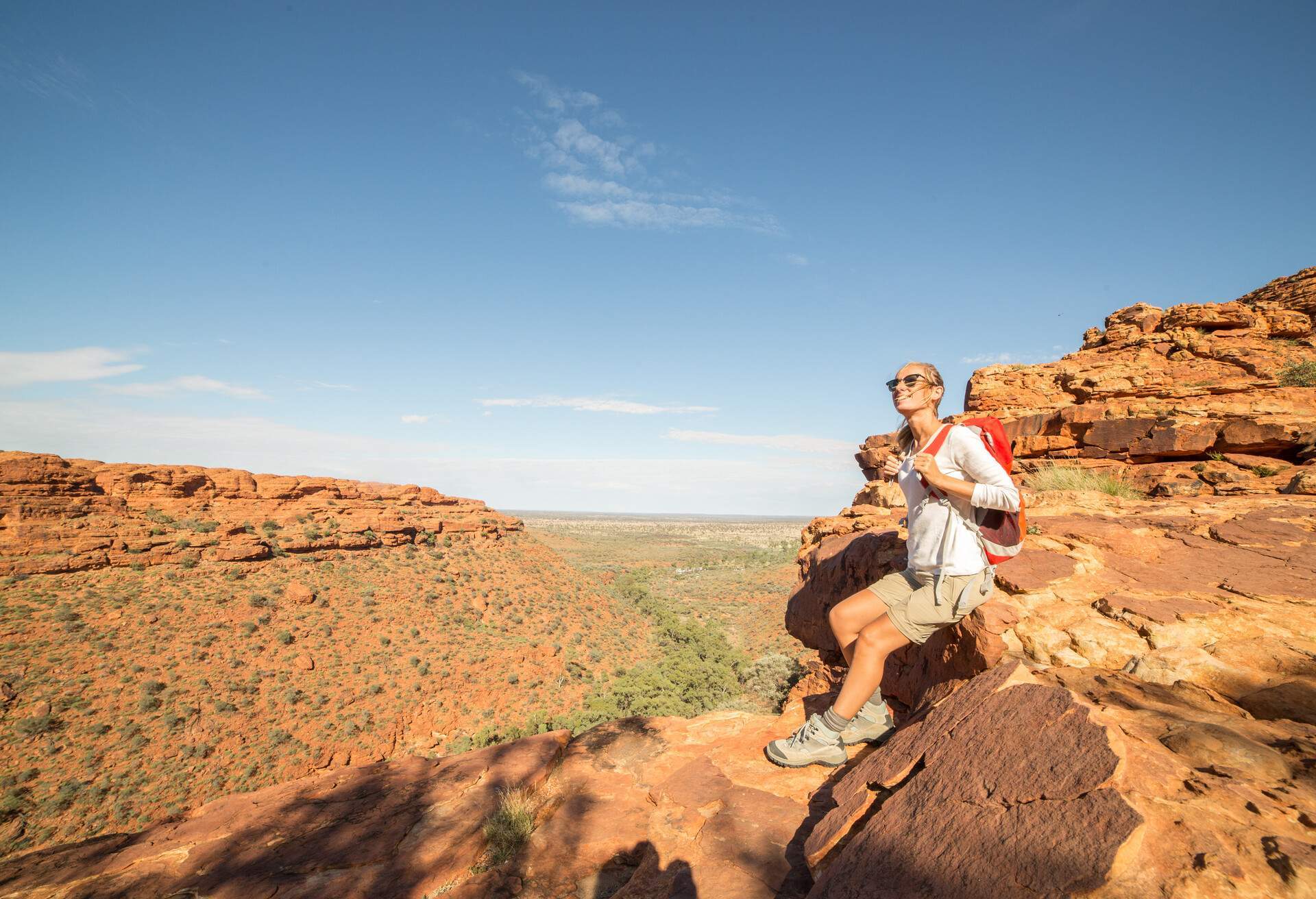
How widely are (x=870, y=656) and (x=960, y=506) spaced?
3.31 ft

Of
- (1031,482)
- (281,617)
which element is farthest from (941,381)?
(281,617)

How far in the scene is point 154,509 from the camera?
2714cm

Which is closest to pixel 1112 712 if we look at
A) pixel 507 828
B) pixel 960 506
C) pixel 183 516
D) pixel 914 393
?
pixel 960 506

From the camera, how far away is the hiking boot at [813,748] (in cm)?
334

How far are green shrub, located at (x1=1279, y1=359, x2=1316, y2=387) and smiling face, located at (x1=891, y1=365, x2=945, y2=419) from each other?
34.8ft

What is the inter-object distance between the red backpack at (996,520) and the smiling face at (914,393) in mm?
237

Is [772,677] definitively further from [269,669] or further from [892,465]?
[269,669]

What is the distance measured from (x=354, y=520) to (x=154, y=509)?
9137 mm

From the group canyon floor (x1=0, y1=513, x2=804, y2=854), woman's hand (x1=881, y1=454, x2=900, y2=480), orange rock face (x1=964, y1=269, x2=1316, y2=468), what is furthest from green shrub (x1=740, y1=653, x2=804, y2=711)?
woman's hand (x1=881, y1=454, x2=900, y2=480)

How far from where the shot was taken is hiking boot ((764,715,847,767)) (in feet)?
11.0

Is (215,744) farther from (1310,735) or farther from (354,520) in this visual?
(1310,735)

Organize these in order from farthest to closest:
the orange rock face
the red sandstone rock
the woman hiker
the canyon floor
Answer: the red sandstone rock → the canyon floor → the orange rock face → the woman hiker

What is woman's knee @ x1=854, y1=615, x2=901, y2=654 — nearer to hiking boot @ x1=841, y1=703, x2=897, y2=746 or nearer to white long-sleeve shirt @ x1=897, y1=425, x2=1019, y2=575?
white long-sleeve shirt @ x1=897, y1=425, x2=1019, y2=575

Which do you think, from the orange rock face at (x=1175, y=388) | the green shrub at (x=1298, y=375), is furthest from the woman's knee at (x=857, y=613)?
the green shrub at (x=1298, y=375)
